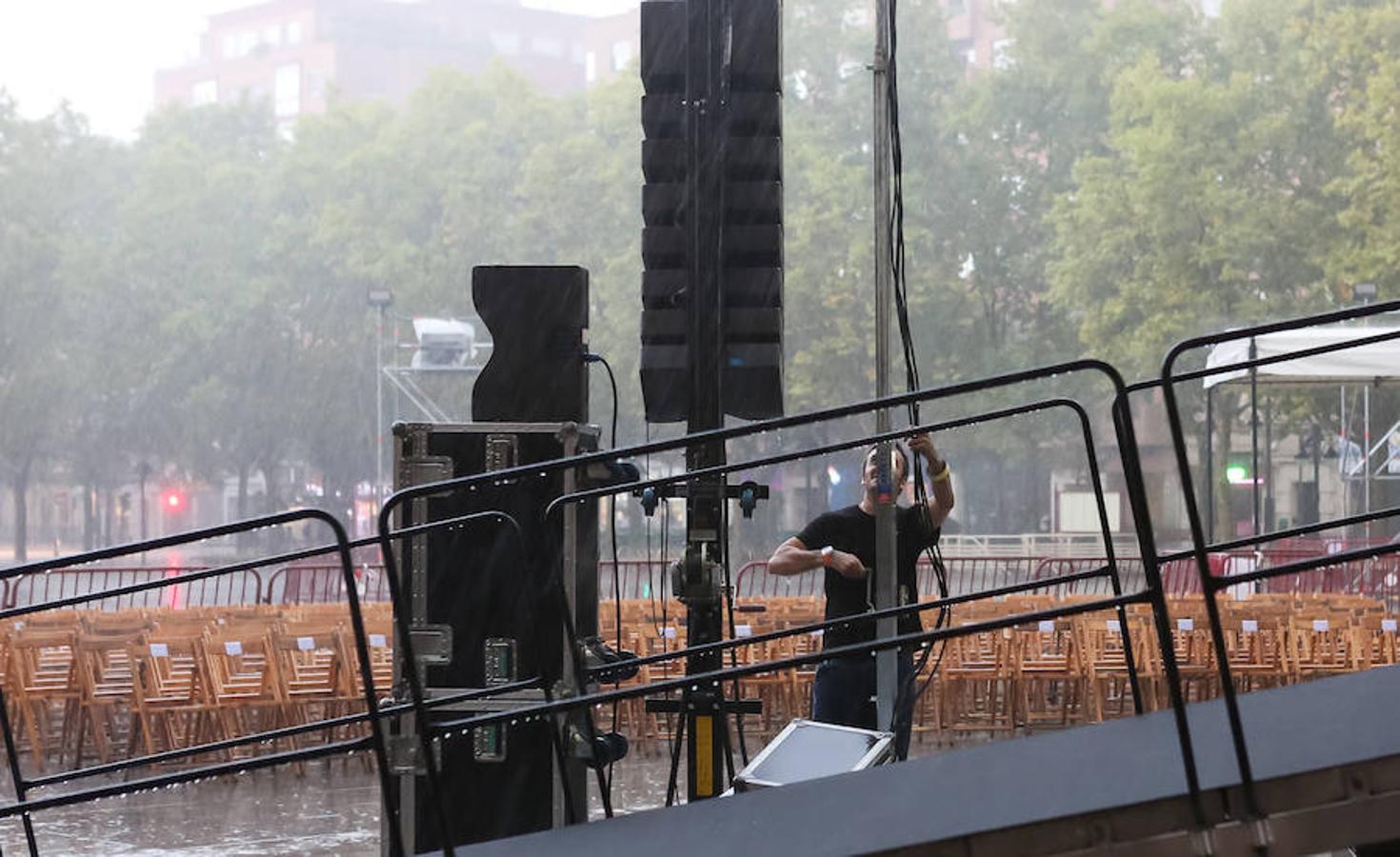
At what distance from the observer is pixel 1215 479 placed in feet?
142

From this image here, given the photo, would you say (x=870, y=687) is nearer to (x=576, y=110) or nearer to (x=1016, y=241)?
(x=1016, y=241)

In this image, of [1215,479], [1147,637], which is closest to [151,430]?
[1215,479]

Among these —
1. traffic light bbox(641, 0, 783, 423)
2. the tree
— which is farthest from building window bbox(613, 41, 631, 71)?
traffic light bbox(641, 0, 783, 423)

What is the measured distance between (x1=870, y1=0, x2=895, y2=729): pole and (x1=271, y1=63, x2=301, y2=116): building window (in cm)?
10371

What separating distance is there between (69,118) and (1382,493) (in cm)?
4081

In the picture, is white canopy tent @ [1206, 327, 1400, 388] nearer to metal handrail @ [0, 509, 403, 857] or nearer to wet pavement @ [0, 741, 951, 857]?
wet pavement @ [0, 741, 951, 857]

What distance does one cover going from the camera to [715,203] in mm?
7320

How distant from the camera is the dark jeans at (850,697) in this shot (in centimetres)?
817

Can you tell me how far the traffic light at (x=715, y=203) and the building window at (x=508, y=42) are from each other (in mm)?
117799

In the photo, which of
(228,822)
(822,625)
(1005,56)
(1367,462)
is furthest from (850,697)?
(1005,56)

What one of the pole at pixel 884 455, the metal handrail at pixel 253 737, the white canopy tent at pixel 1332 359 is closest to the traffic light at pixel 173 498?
the white canopy tent at pixel 1332 359

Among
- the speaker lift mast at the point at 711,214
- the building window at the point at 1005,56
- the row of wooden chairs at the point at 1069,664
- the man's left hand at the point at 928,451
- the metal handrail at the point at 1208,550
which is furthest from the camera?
the building window at the point at 1005,56

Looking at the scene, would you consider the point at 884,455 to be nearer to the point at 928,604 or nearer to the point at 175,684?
the point at 928,604

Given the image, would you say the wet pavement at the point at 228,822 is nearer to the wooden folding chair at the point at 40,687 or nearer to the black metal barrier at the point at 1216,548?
the wooden folding chair at the point at 40,687
